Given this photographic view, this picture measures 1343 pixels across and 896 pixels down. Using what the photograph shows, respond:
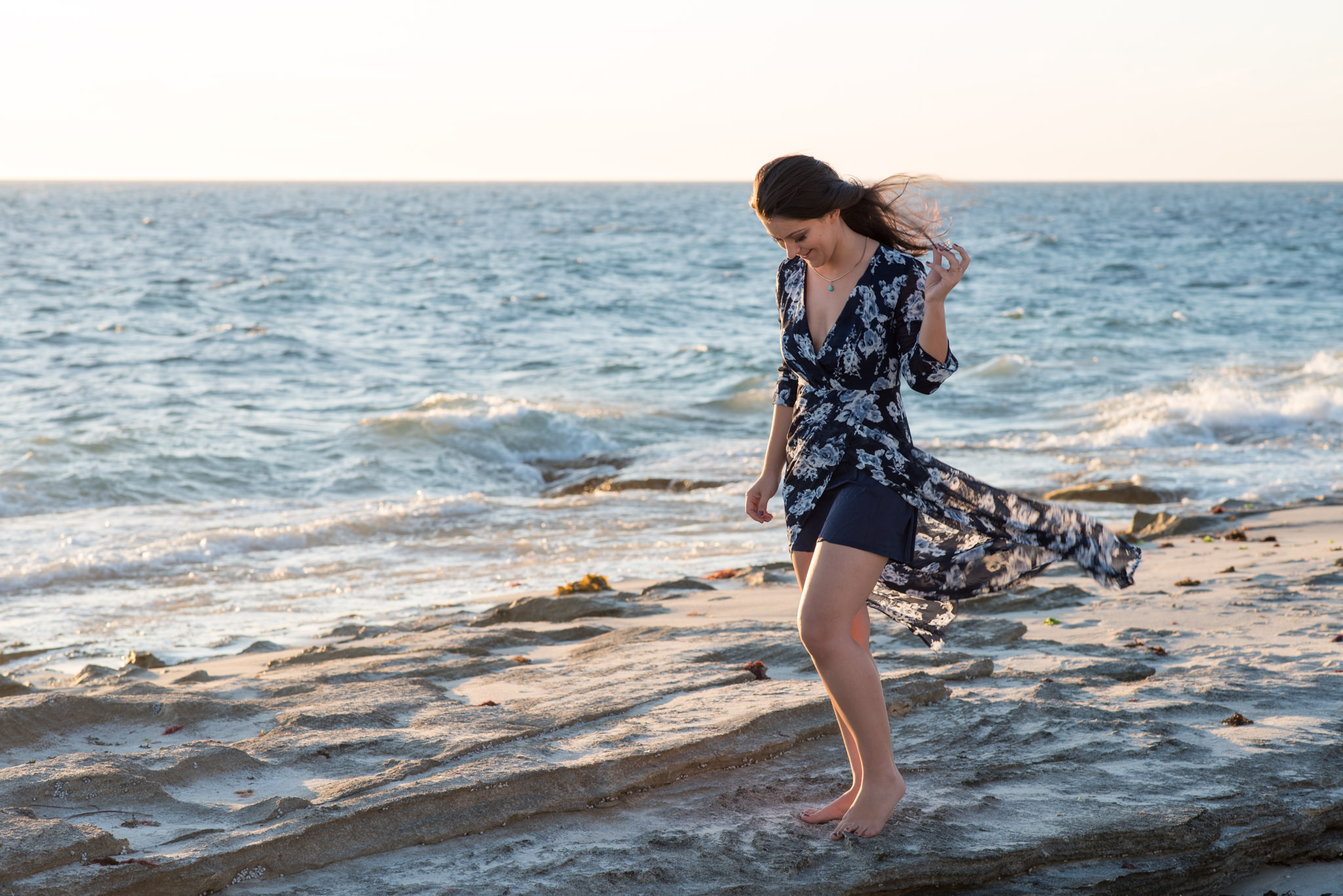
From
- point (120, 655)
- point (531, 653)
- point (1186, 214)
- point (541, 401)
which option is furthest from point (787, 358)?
point (1186, 214)

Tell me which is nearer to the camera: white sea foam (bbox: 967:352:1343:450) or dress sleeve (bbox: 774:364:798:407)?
dress sleeve (bbox: 774:364:798:407)

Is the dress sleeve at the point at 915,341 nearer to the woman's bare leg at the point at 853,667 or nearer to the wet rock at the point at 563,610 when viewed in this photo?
the woman's bare leg at the point at 853,667

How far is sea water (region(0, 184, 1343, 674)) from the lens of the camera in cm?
773

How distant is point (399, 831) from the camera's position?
283 cm

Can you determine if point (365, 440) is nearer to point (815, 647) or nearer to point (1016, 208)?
point (815, 647)

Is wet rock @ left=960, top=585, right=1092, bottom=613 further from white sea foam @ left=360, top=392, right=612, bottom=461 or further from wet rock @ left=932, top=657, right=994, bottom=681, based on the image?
white sea foam @ left=360, top=392, right=612, bottom=461

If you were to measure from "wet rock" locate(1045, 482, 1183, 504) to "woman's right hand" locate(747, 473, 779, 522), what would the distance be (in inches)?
261

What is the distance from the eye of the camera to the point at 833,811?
2.94 metres

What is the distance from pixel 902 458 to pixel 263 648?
13.7ft

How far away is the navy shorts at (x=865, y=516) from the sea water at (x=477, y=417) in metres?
0.92

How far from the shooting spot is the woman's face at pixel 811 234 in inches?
109

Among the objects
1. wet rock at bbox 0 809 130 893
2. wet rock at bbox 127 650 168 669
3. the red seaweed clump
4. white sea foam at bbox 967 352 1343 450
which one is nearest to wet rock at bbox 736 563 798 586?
the red seaweed clump

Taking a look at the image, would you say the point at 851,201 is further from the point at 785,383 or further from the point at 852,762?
the point at 852,762

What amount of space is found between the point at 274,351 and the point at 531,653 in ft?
50.2
